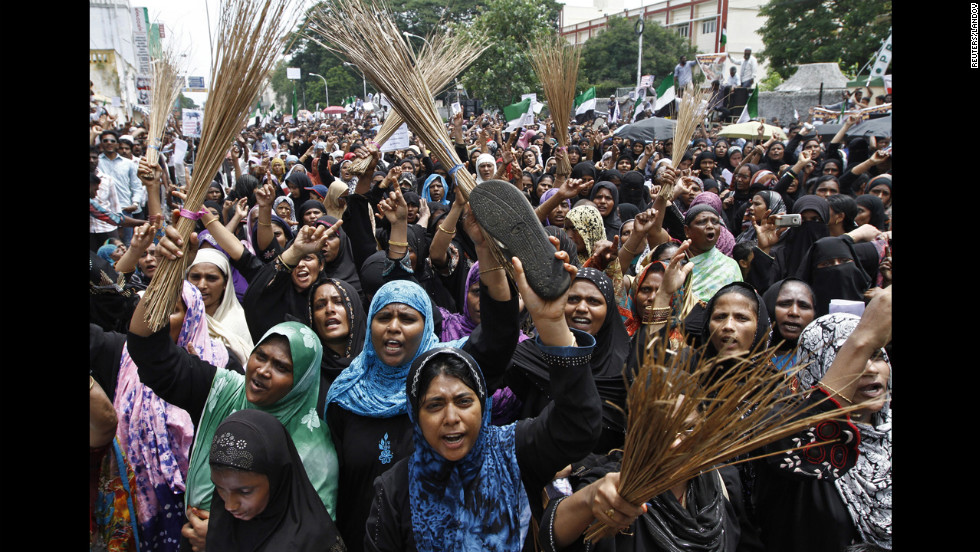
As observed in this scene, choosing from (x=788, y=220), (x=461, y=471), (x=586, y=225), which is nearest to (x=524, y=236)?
(x=461, y=471)

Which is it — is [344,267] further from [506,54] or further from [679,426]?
[506,54]

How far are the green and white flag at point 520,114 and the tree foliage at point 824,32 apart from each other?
2362 cm

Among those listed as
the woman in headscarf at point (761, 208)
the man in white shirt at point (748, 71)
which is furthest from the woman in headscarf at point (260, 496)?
the man in white shirt at point (748, 71)

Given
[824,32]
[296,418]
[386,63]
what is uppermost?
[824,32]

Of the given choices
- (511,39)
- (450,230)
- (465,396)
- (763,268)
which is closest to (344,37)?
(450,230)

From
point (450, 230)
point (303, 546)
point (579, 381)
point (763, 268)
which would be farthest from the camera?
point (763, 268)

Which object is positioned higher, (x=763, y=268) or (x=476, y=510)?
(x=763, y=268)

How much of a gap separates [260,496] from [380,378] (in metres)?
0.57

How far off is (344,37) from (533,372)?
1738 mm

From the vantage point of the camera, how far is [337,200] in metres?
5.18

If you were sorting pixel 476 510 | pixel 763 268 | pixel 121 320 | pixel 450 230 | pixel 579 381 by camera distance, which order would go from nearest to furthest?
1. pixel 579 381
2. pixel 476 510
3. pixel 121 320
4. pixel 450 230
5. pixel 763 268

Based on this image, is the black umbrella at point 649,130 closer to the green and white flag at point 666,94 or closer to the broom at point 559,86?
the green and white flag at point 666,94

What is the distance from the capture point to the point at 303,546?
1971mm
